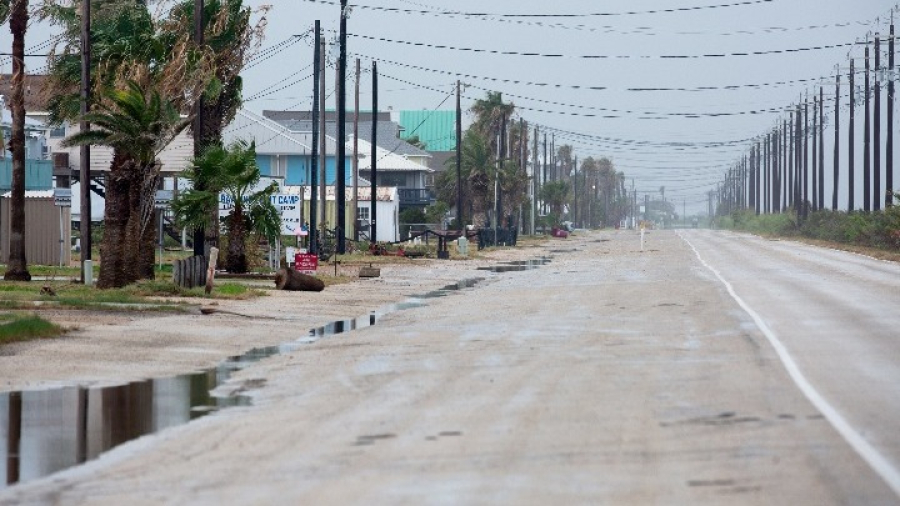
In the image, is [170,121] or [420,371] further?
[170,121]

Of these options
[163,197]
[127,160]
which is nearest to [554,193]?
[163,197]

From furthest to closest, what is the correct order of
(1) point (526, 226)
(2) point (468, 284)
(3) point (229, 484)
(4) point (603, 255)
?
1. (1) point (526, 226)
2. (4) point (603, 255)
3. (2) point (468, 284)
4. (3) point (229, 484)

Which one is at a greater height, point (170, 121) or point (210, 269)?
point (170, 121)

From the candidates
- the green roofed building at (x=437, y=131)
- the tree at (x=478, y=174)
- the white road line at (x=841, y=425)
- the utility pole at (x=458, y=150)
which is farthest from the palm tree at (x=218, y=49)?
the green roofed building at (x=437, y=131)

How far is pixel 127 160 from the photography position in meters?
36.1

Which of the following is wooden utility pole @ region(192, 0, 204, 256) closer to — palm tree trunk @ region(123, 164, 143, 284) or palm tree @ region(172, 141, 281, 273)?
palm tree @ region(172, 141, 281, 273)

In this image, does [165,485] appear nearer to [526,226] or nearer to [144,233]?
[144,233]

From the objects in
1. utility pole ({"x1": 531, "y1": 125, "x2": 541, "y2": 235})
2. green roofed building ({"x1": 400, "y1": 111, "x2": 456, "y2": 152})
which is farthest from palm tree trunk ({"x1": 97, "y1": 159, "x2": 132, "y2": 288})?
green roofed building ({"x1": 400, "y1": 111, "x2": 456, "y2": 152})

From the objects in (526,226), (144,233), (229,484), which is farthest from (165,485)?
(526,226)

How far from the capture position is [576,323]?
1037 inches

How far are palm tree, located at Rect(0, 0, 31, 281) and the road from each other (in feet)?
48.8

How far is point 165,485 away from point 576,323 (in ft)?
53.1

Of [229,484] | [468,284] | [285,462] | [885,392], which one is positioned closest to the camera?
[229,484]

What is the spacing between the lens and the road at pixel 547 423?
10.3 metres
